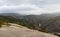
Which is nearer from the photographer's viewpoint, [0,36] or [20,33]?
[0,36]

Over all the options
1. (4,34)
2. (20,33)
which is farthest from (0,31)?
(20,33)

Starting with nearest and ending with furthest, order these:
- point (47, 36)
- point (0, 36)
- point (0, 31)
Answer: point (0, 36) → point (0, 31) → point (47, 36)

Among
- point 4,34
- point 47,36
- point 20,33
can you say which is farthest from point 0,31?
point 47,36

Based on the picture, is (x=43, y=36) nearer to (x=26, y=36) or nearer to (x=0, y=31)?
(x=26, y=36)

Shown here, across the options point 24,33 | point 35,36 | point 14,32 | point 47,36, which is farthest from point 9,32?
point 47,36

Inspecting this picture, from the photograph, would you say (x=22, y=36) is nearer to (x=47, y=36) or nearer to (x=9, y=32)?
(x=9, y=32)

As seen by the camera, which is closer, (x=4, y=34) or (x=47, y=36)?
(x=4, y=34)

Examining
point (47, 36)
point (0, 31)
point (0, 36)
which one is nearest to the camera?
point (0, 36)
